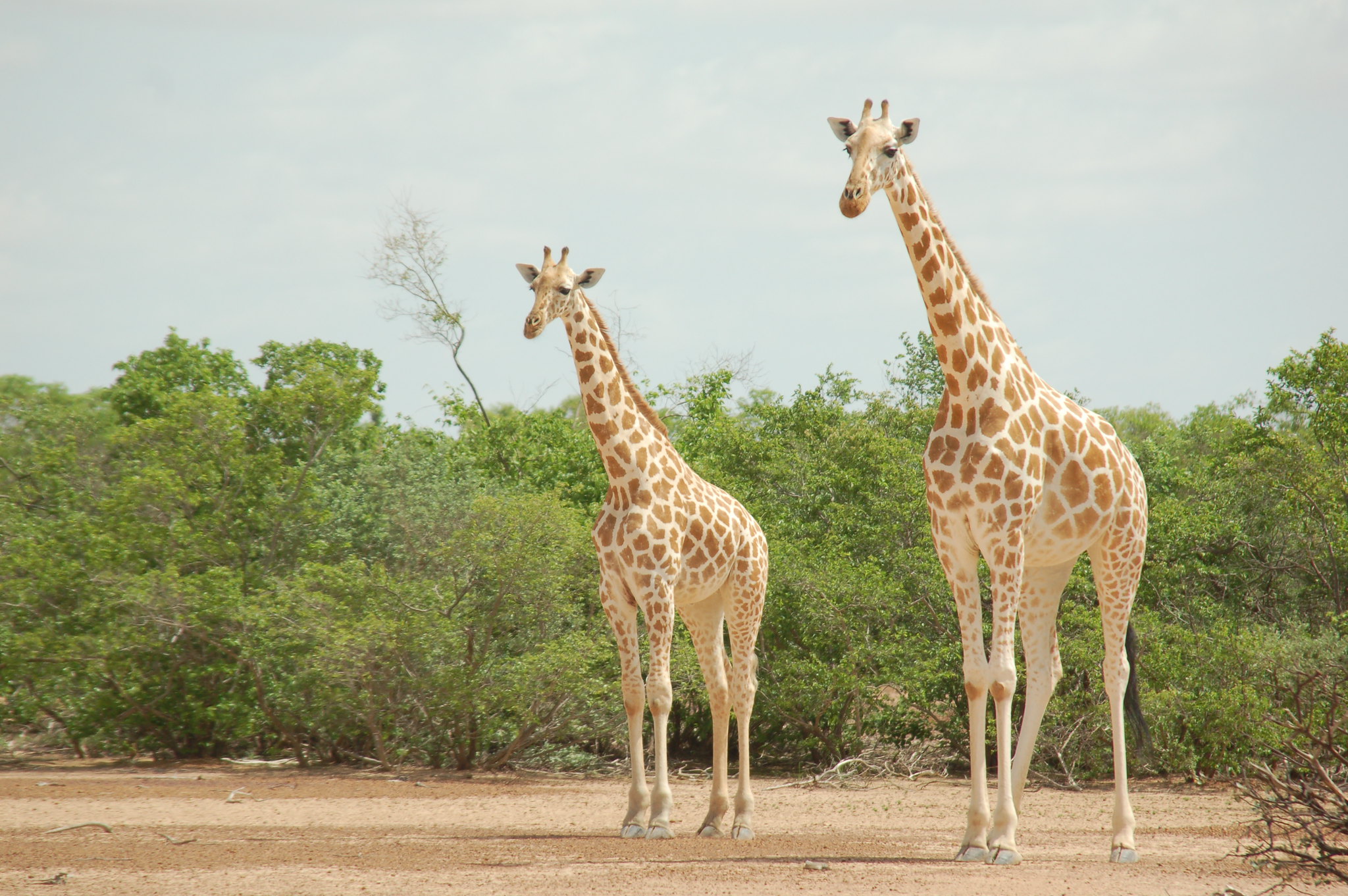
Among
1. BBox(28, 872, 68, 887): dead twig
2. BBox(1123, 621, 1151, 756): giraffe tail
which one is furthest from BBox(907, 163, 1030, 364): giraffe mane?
BBox(28, 872, 68, 887): dead twig

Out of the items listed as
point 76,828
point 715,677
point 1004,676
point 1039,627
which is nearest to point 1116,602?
point 1039,627

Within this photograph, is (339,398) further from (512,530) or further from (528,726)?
(528,726)

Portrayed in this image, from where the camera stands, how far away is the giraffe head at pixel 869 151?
23.5 ft

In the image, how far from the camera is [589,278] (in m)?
9.13

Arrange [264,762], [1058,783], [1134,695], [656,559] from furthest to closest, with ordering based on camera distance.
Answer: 1. [264,762]
2. [1058,783]
3. [1134,695]
4. [656,559]

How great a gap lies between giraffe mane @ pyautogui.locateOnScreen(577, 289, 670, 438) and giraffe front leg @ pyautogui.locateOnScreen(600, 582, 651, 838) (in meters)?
1.36

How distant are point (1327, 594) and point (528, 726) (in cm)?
974

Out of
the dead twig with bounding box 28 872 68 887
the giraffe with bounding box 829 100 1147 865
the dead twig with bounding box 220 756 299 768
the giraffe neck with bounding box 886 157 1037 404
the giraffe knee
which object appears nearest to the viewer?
the dead twig with bounding box 28 872 68 887

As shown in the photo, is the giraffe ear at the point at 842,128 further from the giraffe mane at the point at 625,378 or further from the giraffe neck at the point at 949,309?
the giraffe mane at the point at 625,378

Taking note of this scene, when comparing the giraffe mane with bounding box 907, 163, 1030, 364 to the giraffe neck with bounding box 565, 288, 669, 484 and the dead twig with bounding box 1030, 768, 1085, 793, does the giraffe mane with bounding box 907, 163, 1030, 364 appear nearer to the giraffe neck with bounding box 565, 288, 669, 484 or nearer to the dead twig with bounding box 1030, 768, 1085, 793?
the giraffe neck with bounding box 565, 288, 669, 484

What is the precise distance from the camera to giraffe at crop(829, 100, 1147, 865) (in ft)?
23.6

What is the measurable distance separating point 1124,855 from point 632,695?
11.2 feet

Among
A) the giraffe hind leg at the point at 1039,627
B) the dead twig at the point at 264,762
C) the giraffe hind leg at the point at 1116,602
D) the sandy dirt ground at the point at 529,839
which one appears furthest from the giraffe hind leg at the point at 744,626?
the dead twig at the point at 264,762

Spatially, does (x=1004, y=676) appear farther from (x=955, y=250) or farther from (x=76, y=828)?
(x=76, y=828)
